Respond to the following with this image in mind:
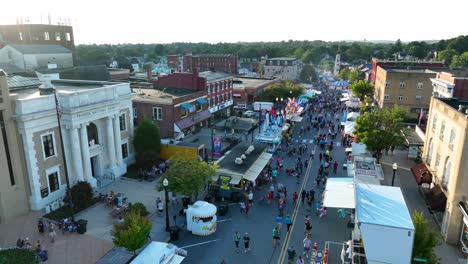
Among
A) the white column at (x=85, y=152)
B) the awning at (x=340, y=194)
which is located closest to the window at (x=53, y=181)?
the white column at (x=85, y=152)

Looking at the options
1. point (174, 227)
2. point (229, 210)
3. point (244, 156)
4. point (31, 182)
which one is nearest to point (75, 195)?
point (31, 182)

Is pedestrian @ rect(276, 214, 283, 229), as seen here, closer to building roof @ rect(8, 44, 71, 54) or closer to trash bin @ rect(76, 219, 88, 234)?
trash bin @ rect(76, 219, 88, 234)

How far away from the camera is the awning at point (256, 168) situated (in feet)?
87.4

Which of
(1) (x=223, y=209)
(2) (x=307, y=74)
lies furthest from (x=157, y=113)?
(2) (x=307, y=74)

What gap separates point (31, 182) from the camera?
79.8 ft

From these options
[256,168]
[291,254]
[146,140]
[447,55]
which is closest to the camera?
[291,254]

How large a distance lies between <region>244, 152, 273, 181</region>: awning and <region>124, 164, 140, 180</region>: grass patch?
35.9ft

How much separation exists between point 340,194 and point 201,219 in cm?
926

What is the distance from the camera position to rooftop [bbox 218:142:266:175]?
27445 mm

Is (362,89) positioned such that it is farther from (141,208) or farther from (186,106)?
(141,208)

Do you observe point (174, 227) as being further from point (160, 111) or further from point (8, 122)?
point (160, 111)

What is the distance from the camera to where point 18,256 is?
685 inches

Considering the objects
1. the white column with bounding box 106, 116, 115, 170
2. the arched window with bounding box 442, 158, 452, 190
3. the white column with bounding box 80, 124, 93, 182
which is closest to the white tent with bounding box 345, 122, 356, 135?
the arched window with bounding box 442, 158, 452, 190

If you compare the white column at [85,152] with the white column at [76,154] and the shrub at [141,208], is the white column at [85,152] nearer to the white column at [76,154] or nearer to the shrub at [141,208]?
the white column at [76,154]
